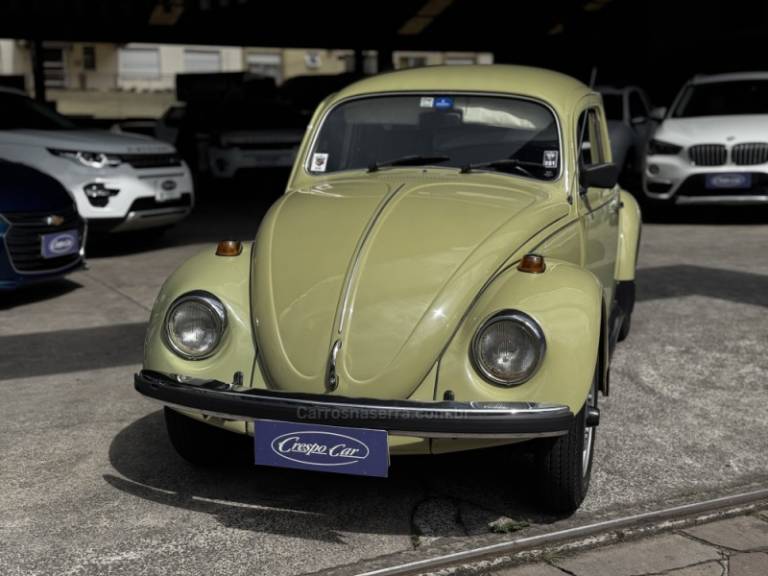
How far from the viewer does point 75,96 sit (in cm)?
4700

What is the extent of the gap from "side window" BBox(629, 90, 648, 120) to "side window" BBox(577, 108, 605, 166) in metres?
8.95

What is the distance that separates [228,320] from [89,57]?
5429cm

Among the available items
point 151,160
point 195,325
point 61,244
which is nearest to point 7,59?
point 151,160

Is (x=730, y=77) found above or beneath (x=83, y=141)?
above

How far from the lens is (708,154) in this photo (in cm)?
1176

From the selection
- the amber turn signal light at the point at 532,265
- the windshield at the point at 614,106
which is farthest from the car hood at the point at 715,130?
the amber turn signal light at the point at 532,265

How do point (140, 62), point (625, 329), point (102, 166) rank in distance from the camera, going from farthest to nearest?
1. point (140, 62)
2. point (102, 166)
3. point (625, 329)

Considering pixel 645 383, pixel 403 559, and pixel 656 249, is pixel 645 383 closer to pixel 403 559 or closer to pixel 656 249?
pixel 403 559

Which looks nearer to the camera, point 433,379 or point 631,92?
point 433,379

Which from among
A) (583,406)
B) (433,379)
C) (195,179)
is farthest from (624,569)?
(195,179)

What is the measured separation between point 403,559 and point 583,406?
32.5 inches

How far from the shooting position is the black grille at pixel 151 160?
10.1m

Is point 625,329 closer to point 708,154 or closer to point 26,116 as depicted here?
point 708,154

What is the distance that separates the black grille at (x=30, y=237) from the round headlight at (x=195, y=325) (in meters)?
3.83
